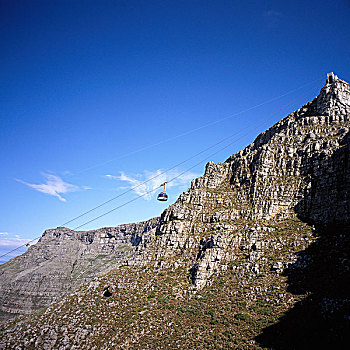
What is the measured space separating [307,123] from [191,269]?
51360 millimetres

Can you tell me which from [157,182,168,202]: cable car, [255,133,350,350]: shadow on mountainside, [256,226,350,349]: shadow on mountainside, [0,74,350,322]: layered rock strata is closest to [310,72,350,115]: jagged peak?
[0,74,350,322]: layered rock strata

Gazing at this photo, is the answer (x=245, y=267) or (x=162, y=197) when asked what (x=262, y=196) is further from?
(x=162, y=197)

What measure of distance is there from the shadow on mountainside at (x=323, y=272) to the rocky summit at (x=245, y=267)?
0.57 feet

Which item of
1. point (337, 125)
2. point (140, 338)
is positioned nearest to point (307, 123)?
point (337, 125)

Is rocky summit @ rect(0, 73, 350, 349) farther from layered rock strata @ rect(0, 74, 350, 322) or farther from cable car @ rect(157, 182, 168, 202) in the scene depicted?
cable car @ rect(157, 182, 168, 202)

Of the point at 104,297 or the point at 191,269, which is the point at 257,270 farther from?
the point at 104,297

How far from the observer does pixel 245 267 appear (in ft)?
165

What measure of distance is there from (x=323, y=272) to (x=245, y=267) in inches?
555

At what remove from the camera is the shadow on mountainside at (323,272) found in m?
30.4

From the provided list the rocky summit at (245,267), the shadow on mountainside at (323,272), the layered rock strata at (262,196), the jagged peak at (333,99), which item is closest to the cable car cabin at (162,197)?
the rocky summit at (245,267)

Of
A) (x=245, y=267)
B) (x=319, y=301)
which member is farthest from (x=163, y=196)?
(x=319, y=301)

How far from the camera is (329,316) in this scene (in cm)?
3161

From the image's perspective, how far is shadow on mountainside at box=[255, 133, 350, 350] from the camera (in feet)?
99.6

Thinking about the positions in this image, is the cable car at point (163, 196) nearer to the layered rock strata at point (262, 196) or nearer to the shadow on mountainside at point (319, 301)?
the layered rock strata at point (262, 196)
